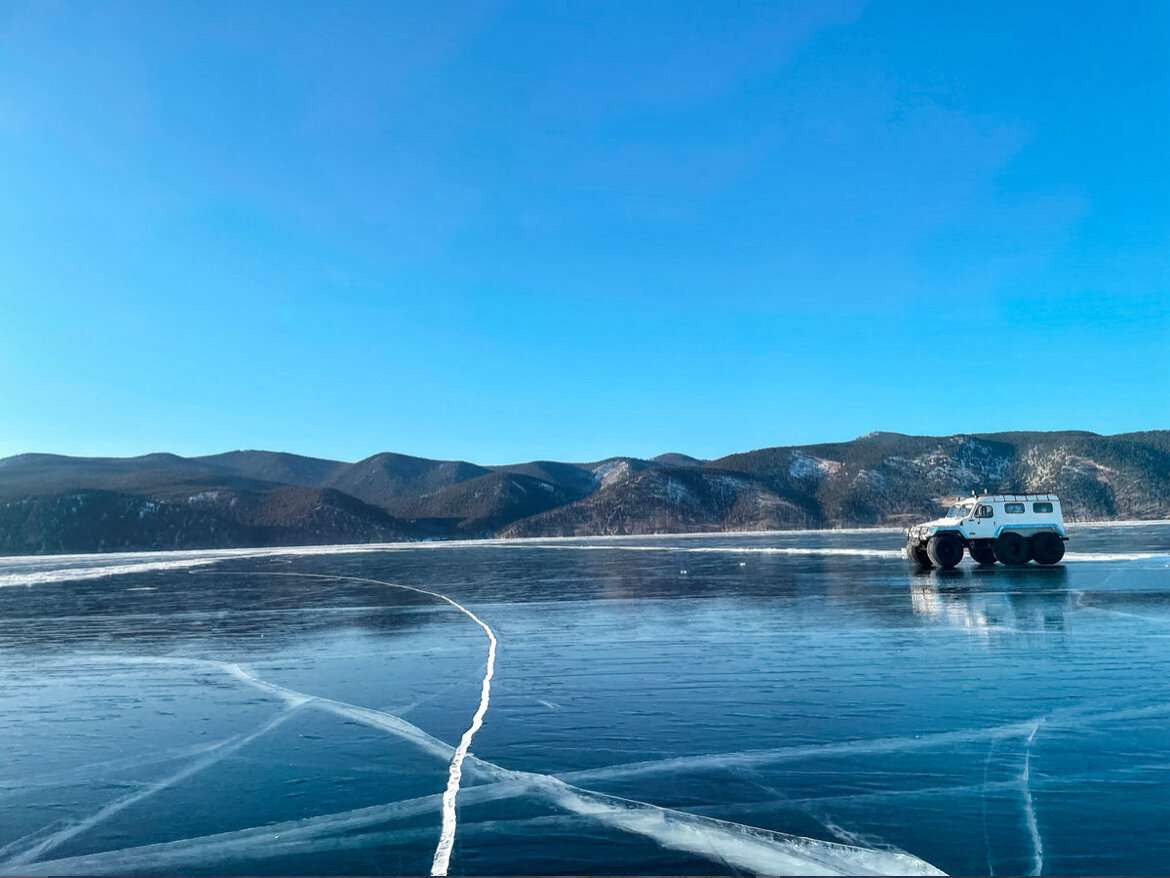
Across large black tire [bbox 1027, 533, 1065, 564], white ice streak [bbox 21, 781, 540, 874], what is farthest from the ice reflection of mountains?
white ice streak [bbox 21, 781, 540, 874]

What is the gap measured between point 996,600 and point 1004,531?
17.2m

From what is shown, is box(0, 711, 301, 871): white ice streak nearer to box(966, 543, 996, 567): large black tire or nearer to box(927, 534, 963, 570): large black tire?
box(927, 534, 963, 570): large black tire

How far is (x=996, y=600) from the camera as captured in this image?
91.8 ft

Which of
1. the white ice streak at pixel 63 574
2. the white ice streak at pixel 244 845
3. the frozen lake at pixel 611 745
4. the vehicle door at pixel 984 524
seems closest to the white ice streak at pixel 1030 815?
the frozen lake at pixel 611 745

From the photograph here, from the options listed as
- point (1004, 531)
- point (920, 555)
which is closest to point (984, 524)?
point (1004, 531)

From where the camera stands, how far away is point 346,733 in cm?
1252

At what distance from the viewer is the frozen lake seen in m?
7.94

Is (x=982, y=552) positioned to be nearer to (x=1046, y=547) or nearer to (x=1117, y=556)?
(x=1046, y=547)

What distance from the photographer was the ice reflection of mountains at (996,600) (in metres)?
21.9

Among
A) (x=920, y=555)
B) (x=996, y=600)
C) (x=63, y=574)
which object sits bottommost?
(x=996, y=600)

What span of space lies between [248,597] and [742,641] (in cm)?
2794

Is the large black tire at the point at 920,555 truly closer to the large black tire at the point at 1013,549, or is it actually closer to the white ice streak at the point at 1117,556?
the large black tire at the point at 1013,549

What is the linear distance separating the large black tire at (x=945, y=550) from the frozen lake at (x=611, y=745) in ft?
56.1

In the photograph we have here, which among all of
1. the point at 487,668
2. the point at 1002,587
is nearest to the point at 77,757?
the point at 487,668
